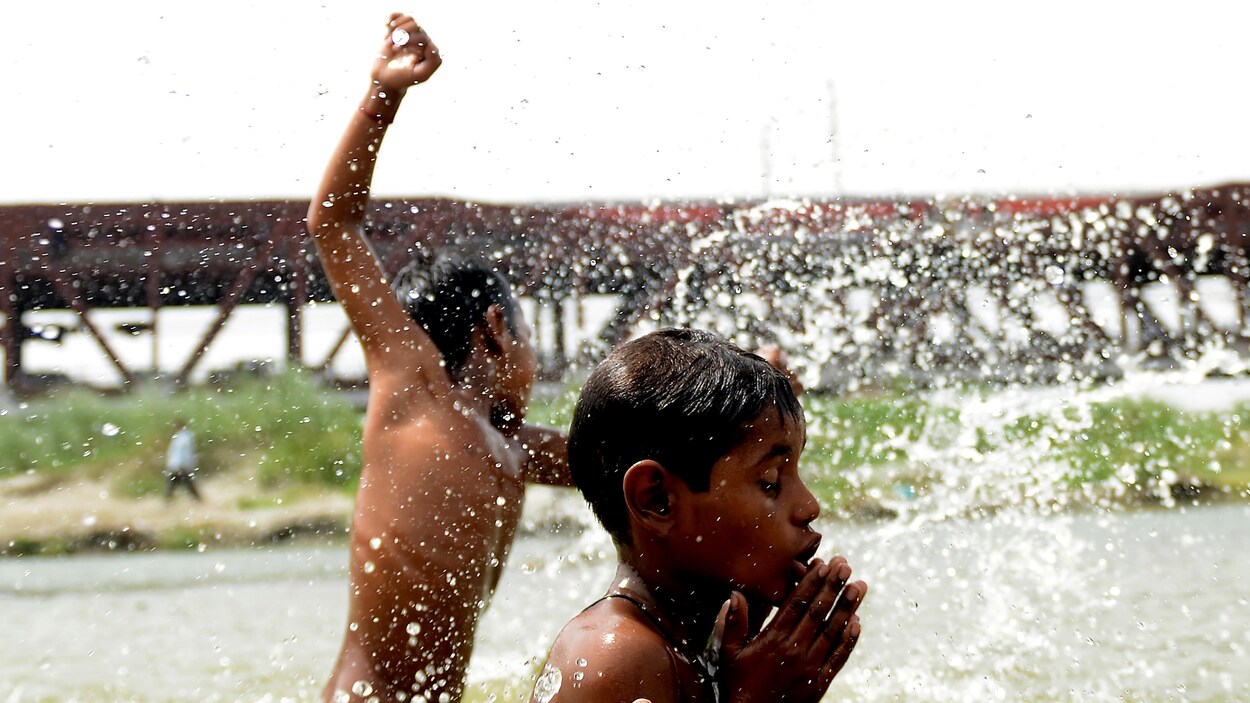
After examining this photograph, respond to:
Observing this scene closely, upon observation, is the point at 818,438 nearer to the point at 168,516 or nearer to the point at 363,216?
the point at 363,216

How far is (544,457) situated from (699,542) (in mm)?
1330

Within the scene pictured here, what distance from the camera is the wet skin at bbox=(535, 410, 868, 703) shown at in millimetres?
1386

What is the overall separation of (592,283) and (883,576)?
519 cm

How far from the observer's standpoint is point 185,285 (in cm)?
1548

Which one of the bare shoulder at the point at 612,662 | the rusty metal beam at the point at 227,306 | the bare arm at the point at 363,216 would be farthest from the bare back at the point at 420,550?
the rusty metal beam at the point at 227,306

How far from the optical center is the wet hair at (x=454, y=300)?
2.71m

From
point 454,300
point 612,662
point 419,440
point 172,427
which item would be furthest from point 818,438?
point 172,427

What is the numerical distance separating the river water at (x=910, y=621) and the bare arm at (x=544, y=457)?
1008 mm

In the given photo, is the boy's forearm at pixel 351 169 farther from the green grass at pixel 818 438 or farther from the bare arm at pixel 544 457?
the green grass at pixel 818 438

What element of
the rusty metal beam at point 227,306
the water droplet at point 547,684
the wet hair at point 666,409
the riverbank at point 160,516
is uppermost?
the wet hair at point 666,409

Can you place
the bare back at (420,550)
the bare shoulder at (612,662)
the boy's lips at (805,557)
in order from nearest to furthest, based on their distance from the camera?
the bare shoulder at (612,662)
the boy's lips at (805,557)
the bare back at (420,550)

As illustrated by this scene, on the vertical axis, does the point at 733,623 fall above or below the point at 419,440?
above

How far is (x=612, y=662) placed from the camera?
4.48ft

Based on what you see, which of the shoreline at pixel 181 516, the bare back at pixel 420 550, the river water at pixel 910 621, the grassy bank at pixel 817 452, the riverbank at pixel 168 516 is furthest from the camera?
the riverbank at pixel 168 516
